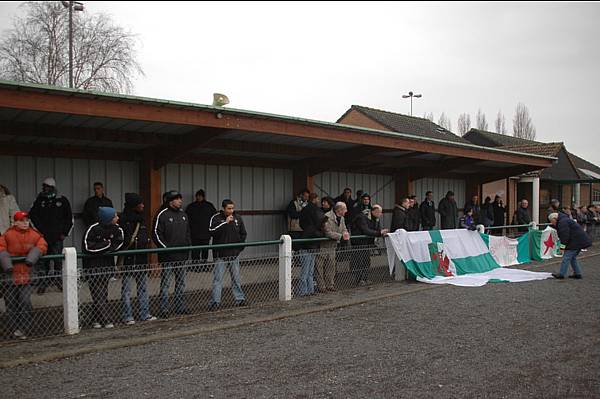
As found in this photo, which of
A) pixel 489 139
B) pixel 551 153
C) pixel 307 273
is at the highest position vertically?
pixel 489 139

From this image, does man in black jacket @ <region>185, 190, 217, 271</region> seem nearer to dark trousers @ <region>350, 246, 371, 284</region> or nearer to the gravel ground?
dark trousers @ <region>350, 246, 371, 284</region>

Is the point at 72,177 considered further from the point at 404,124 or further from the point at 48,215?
the point at 404,124

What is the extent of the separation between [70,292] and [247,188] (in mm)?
6087

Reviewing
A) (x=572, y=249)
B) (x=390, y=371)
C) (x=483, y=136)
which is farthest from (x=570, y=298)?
(x=483, y=136)

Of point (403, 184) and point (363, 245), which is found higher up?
point (403, 184)

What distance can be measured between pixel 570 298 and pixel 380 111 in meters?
20.2

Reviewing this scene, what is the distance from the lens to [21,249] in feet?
19.8

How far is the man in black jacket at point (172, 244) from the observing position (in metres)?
6.89

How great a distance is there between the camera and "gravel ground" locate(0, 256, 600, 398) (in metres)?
4.41

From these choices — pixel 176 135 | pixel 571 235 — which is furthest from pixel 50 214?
pixel 571 235

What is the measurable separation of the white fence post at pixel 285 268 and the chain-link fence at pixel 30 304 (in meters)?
3.10

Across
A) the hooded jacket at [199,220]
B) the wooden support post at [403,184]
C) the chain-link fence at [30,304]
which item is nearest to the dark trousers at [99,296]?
the chain-link fence at [30,304]

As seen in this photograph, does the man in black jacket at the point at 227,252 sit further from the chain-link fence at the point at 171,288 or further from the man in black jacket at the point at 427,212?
the man in black jacket at the point at 427,212

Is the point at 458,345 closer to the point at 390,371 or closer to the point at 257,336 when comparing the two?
the point at 390,371
